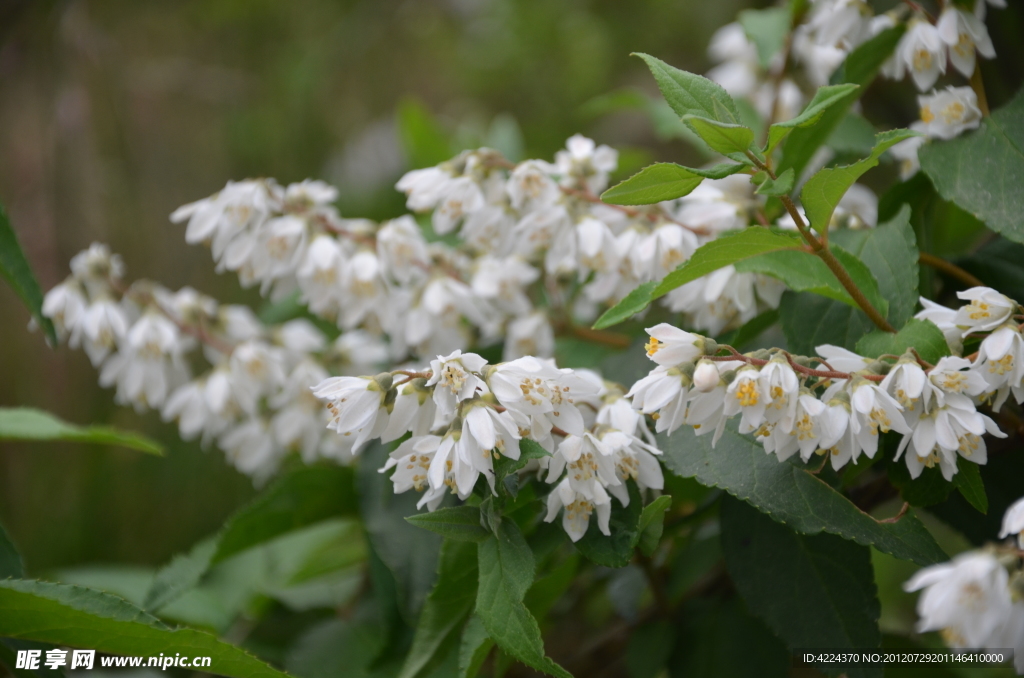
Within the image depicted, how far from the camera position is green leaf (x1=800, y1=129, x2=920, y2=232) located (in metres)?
0.68

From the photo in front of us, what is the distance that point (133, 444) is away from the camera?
96 cm

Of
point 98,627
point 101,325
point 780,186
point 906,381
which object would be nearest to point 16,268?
point 101,325

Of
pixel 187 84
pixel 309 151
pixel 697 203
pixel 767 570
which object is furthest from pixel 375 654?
pixel 187 84

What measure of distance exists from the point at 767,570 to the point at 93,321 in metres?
1.01

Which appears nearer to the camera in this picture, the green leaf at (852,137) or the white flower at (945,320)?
the white flower at (945,320)

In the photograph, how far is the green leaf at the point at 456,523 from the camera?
0.69m

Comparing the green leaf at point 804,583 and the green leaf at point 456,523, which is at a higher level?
the green leaf at point 456,523

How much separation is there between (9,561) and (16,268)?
0.35 meters

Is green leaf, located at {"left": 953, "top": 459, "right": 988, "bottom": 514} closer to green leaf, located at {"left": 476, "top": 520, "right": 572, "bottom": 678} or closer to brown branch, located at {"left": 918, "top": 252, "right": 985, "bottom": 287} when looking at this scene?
brown branch, located at {"left": 918, "top": 252, "right": 985, "bottom": 287}

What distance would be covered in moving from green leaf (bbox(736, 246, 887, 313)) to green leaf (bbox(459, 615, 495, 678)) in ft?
1.50

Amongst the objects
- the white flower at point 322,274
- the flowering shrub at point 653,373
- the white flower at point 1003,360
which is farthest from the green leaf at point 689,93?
the white flower at point 322,274

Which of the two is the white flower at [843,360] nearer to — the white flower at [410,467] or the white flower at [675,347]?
the white flower at [675,347]

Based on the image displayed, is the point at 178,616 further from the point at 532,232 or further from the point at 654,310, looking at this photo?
the point at 654,310

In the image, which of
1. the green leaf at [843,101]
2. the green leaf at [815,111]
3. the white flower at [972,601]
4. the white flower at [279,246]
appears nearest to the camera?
the white flower at [972,601]
